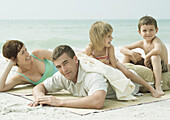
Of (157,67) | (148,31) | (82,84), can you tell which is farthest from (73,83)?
(148,31)

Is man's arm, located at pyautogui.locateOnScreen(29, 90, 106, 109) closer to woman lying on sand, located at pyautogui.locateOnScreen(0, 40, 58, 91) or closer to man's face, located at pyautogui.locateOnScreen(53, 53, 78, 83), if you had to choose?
man's face, located at pyautogui.locateOnScreen(53, 53, 78, 83)

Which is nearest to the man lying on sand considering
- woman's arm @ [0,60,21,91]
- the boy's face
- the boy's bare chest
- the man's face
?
the man's face

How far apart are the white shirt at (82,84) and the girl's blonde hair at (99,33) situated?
848 mm

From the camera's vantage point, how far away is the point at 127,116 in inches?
129

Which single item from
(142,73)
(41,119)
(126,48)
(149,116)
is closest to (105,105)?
(149,116)

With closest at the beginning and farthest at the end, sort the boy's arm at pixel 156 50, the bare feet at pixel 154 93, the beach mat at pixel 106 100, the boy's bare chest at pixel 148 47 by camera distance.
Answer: the beach mat at pixel 106 100
the bare feet at pixel 154 93
the boy's arm at pixel 156 50
the boy's bare chest at pixel 148 47

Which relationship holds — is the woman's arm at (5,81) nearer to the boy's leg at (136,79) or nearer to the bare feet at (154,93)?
the boy's leg at (136,79)

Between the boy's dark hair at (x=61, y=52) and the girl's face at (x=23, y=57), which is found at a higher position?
the boy's dark hair at (x=61, y=52)

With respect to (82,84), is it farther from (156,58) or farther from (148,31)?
(148,31)

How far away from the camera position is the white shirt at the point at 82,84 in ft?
11.9

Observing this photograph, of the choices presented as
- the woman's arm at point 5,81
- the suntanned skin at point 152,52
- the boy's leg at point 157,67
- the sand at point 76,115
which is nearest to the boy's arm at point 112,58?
the suntanned skin at point 152,52

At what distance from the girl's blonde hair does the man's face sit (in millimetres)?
976

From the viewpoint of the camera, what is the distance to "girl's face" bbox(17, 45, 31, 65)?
15.6 ft

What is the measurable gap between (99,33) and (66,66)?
45.4 inches
